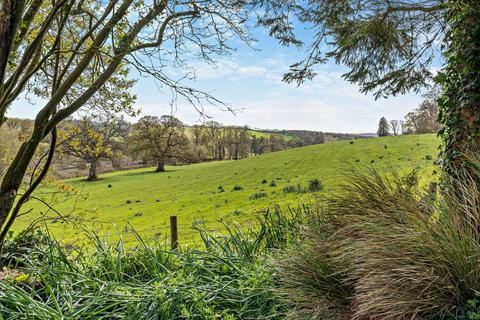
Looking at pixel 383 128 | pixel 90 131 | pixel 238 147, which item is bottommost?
pixel 90 131

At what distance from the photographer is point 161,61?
3.46 m

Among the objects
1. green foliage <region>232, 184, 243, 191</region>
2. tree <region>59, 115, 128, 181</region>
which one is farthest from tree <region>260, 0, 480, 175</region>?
green foliage <region>232, 184, 243, 191</region>

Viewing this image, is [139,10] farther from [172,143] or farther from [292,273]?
[172,143]

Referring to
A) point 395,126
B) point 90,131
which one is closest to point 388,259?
point 90,131

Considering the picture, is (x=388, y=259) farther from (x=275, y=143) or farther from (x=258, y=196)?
(x=275, y=143)

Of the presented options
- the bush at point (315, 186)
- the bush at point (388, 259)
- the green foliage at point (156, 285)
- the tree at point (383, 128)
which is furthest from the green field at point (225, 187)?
the tree at point (383, 128)

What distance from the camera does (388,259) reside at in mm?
1970

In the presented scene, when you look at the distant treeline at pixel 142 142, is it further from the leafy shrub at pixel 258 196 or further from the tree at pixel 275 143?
the leafy shrub at pixel 258 196

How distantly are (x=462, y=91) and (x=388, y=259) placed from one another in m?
2.45

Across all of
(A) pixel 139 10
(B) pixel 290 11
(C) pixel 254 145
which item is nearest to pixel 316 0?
(B) pixel 290 11

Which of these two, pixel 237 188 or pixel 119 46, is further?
pixel 237 188

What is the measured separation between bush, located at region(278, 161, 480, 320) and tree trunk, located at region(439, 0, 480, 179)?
695 mm

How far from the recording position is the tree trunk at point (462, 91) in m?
3.26

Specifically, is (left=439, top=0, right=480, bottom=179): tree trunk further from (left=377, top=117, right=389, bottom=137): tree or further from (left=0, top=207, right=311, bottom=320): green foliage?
(left=377, top=117, right=389, bottom=137): tree
